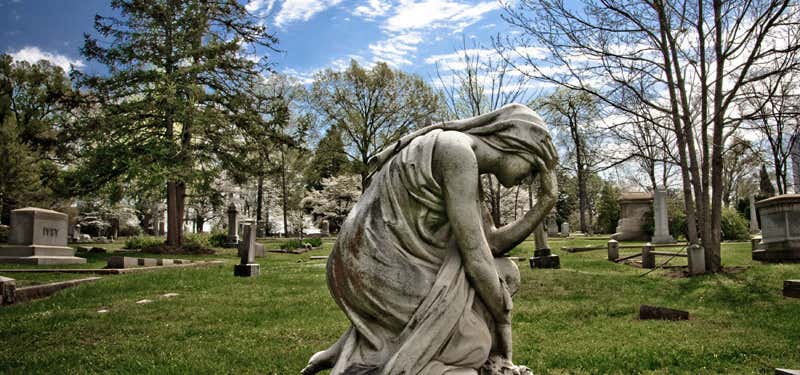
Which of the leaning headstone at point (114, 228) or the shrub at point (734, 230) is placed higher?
the leaning headstone at point (114, 228)

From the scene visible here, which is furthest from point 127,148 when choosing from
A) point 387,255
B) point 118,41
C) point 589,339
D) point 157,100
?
point 387,255

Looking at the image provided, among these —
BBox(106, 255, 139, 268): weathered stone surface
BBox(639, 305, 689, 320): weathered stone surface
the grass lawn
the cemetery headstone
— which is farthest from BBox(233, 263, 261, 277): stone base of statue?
the cemetery headstone

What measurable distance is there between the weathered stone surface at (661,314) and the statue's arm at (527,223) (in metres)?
5.94

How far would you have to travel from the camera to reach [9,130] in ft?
104

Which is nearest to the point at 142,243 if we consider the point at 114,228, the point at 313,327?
the point at 313,327

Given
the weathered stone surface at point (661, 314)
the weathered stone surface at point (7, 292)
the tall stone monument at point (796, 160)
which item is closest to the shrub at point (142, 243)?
the weathered stone surface at point (7, 292)

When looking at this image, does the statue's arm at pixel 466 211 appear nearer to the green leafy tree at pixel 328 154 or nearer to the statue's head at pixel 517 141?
the statue's head at pixel 517 141

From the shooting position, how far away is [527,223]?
276cm

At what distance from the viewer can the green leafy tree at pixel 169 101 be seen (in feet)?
70.8

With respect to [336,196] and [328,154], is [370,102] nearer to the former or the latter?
[328,154]

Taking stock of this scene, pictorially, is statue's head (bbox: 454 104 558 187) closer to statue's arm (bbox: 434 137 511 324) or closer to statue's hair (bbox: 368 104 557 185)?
statue's hair (bbox: 368 104 557 185)

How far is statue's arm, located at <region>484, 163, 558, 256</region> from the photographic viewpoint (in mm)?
2750

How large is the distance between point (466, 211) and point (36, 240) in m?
19.7

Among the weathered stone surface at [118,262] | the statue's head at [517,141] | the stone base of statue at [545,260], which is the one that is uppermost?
the statue's head at [517,141]
